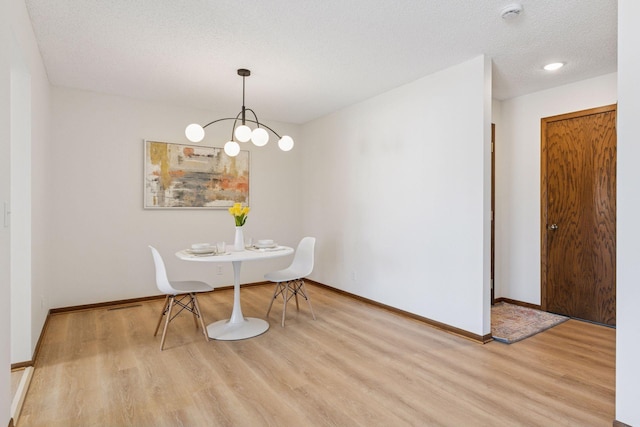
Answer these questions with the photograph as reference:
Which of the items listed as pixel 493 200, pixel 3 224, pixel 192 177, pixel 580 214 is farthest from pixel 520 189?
pixel 3 224

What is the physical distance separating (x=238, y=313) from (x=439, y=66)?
9.95ft

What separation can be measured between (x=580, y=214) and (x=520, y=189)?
26.1 inches

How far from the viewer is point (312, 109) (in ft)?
15.9

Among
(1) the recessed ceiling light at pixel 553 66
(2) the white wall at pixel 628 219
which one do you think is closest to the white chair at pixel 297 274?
(2) the white wall at pixel 628 219

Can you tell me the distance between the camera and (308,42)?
9.45 ft

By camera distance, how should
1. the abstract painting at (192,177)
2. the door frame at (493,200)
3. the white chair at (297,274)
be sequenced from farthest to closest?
the abstract painting at (192,177)
the door frame at (493,200)
the white chair at (297,274)

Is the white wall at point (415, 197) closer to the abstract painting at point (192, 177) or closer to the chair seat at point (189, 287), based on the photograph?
the abstract painting at point (192, 177)

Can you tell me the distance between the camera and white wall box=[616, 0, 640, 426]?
71.2 inches

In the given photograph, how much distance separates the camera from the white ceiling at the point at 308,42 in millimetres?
2400

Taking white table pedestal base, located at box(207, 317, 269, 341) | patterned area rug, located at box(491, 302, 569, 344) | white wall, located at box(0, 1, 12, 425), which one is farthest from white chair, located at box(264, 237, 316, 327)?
white wall, located at box(0, 1, 12, 425)

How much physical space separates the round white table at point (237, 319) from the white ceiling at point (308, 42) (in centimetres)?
174

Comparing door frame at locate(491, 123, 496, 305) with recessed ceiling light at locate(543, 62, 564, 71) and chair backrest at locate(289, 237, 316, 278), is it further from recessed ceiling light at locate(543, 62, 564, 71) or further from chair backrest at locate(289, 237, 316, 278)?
chair backrest at locate(289, 237, 316, 278)

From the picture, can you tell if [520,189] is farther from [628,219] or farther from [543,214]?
[628,219]

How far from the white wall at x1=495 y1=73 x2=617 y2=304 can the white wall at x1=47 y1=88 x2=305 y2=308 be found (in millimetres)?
3557
